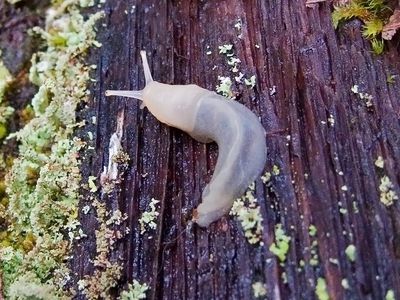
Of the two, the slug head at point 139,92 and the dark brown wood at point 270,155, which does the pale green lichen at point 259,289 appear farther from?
the slug head at point 139,92

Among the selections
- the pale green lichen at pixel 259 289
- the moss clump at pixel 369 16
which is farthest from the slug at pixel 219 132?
the moss clump at pixel 369 16

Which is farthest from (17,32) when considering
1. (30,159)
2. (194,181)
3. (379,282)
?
(379,282)

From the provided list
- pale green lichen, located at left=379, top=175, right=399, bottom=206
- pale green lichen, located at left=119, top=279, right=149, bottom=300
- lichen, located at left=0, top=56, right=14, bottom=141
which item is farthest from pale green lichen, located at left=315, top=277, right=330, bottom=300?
lichen, located at left=0, top=56, right=14, bottom=141

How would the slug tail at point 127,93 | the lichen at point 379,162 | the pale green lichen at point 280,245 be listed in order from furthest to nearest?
the slug tail at point 127,93
the lichen at point 379,162
the pale green lichen at point 280,245

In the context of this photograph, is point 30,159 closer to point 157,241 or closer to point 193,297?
point 157,241

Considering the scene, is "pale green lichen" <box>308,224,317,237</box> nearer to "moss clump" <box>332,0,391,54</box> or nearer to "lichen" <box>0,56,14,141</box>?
"moss clump" <box>332,0,391,54</box>
